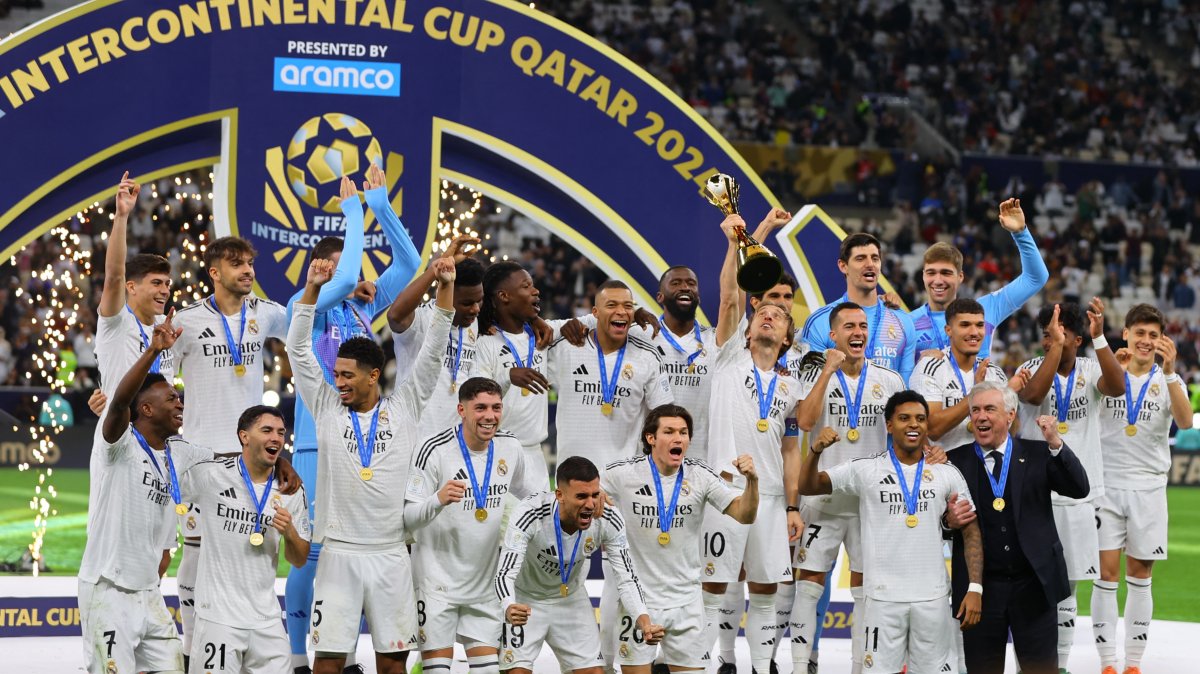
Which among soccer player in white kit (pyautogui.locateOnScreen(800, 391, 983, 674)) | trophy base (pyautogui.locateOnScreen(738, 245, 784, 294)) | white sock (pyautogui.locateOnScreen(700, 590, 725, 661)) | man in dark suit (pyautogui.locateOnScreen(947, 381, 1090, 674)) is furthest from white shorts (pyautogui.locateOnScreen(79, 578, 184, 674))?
man in dark suit (pyautogui.locateOnScreen(947, 381, 1090, 674))

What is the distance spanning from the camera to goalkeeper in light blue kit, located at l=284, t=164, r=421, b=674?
8469mm

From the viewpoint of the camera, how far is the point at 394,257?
9.17 meters

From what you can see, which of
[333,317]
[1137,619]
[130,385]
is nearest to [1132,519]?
[1137,619]

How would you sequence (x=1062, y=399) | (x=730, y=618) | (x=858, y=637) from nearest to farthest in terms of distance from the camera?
(x=858, y=637) → (x=730, y=618) → (x=1062, y=399)

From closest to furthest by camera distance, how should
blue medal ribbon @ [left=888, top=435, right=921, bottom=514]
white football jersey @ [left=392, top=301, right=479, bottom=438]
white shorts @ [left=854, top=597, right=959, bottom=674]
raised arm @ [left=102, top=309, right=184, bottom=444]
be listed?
raised arm @ [left=102, top=309, right=184, bottom=444]
white shorts @ [left=854, top=597, right=959, bottom=674]
blue medal ribbon @ [left=888, top=435, right=921, bottom=514]
white football jersey @ [left=392, top=301, right=479, bottom=438]

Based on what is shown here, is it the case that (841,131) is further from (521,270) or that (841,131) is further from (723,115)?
(521,270)

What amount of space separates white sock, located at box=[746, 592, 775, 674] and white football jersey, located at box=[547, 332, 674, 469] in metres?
1.13

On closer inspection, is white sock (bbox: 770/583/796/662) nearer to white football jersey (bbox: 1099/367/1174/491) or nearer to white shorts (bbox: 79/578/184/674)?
white football jersey (bbox: 1099/367/1174/491)

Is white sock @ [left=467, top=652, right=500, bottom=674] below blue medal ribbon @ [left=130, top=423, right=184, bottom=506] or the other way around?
below

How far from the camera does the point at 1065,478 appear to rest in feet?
27.2

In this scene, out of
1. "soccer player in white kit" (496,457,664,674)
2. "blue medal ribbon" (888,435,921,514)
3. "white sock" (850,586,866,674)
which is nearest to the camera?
"soccer player in white kit" (496,457,664,674)

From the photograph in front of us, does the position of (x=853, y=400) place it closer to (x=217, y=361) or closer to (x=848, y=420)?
(x=848, y=420)

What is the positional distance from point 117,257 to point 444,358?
6.07 feet

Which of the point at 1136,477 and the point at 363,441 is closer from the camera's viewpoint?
the point at 363,441
